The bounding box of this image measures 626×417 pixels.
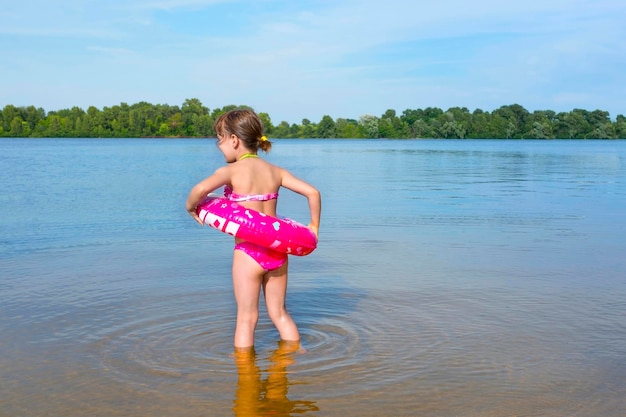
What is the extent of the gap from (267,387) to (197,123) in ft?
513

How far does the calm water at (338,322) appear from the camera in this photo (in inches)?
191

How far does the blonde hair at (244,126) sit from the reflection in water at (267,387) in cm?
154

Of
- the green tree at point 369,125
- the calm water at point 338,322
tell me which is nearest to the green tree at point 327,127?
the green tree at point 369,125

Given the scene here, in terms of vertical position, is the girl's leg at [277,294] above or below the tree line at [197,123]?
below

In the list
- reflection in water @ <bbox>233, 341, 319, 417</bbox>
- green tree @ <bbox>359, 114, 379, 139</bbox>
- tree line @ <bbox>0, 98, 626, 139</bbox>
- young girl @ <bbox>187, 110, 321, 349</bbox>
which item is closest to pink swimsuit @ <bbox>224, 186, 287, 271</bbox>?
young girl @ <bbox>187, 110, 321, 349</bbox>

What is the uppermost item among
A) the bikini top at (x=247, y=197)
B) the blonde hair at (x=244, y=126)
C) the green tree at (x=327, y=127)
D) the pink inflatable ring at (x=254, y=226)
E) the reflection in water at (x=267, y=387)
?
the green tree at (x=327, y=127)

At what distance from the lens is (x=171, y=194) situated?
21234mm

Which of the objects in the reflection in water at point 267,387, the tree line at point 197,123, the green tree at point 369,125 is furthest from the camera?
the green tree at point 369,125

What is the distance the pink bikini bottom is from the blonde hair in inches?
27.9

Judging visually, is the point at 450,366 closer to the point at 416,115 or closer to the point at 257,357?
the point at 257,357

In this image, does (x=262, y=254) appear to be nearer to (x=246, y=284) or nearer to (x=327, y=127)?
(x=246, y=284)

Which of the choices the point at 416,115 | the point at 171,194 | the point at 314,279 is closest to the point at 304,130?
the point at 416,115

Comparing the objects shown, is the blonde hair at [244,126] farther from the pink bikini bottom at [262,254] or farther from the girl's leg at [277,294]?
the girl's leg at [277,294]

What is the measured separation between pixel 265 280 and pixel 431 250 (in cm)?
541
